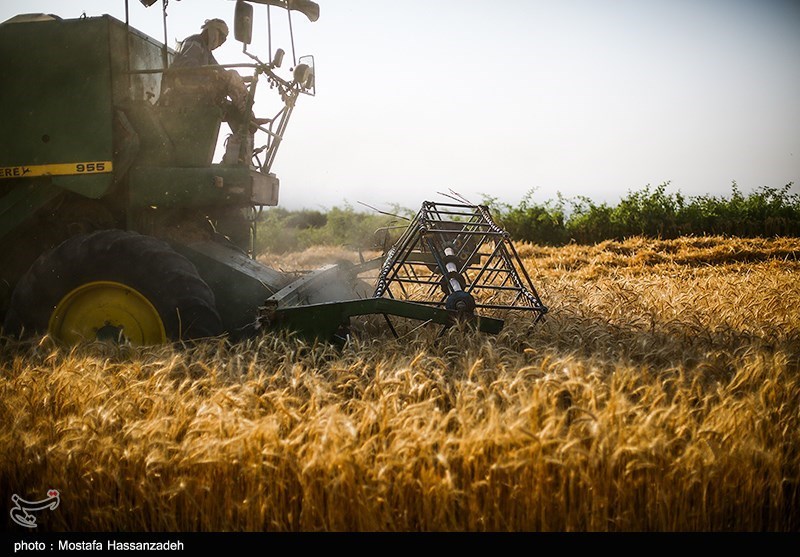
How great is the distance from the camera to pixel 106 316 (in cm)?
382

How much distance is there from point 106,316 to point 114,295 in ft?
0.50

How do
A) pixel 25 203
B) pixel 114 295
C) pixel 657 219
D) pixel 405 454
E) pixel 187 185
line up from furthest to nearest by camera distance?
1. pixel 657 219
2. pixel 25 203
3. pixel 187 185
4. pixel 114 295
5. pixel 405 454

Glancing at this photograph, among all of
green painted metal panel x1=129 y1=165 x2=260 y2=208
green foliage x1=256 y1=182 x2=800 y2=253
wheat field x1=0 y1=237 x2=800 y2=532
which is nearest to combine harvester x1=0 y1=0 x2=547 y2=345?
green painted metal panel x1=129 y1=165 x2=260 y2=208

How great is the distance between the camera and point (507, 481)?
2129mm

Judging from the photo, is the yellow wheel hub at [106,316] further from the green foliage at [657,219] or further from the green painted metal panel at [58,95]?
the green foliage at [657,219]

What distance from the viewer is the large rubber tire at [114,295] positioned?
3648 mm

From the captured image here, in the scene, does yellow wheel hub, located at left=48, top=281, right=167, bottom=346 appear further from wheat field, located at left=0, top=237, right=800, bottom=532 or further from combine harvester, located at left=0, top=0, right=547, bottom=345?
wheat field, located at left=0, top=237, right=800, bottom=532

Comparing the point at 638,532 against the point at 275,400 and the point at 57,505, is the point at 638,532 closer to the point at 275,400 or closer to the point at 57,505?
the point at 275,400

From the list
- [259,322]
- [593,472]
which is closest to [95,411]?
[259,322]

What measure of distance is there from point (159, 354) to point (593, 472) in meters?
2.43

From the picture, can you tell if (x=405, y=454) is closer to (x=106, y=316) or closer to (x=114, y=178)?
(x=106, y=316)

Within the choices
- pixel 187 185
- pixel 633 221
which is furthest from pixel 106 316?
pixel 633 221

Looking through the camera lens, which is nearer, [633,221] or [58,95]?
[58,95]

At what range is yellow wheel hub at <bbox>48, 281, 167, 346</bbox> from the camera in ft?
12.3
